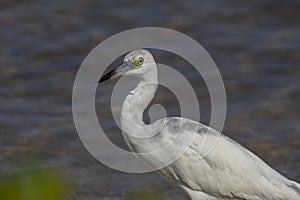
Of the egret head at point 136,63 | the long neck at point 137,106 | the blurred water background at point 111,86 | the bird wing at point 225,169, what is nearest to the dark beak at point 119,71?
the egret head at point 136,63

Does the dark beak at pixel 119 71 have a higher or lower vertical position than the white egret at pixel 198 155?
higher

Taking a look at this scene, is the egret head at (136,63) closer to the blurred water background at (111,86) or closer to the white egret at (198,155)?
the white egret at (198,155)

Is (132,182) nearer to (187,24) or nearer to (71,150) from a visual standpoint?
(71,150)

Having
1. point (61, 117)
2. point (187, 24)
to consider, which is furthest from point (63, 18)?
point (61, 117)

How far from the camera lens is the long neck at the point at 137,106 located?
5070mm

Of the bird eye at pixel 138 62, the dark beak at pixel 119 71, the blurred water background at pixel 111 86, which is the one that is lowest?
the blurred water background at pixel 111 86

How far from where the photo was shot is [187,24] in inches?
406

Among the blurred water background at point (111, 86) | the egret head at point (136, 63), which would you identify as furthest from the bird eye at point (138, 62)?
the blurred water background at point (111, 86)

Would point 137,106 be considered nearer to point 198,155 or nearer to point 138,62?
point 138,62

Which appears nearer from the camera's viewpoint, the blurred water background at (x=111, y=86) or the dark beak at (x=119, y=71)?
the dark beak at (x=119, y=71)

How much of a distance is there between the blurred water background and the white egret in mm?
1284

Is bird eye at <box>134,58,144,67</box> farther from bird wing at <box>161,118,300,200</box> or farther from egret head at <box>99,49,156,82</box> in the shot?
bird wing at <box>161,118,300,200</box>

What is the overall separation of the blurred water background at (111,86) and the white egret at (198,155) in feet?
4.21

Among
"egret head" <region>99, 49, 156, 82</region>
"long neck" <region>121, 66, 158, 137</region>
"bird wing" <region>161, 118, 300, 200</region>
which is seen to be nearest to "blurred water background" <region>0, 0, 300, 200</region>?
"bird wing" <region>161, 118, 300, 200</region>
